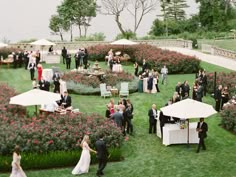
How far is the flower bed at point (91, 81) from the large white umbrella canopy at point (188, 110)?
9.89 meters

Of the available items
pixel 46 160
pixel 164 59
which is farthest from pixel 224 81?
Result: pixel 46 160

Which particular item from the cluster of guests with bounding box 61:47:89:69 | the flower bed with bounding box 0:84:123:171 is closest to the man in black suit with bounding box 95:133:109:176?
the flower bed with bounding box 0:84:123:171

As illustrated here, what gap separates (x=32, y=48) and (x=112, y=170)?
30646 millimetres

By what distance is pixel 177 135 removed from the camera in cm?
1922

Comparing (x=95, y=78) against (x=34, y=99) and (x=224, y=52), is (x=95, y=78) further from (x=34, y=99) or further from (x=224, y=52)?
(x=224, y=52)

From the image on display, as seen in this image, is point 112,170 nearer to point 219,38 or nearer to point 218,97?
point 218,97

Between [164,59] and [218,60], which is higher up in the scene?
[164,59]

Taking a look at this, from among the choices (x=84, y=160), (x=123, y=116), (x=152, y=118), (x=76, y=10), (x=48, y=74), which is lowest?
(x=84, y=160)

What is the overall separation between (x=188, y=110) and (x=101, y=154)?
4.34 meters

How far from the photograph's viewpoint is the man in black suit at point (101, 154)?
15549 millimetres

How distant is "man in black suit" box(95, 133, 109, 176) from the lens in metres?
15.5

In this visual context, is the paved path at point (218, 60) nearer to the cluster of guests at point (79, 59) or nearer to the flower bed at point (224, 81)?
the flower bed at point (224, 81)

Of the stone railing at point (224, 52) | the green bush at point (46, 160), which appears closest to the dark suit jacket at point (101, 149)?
the green bush at point (46, 160)

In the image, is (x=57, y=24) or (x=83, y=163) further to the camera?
(x=57, y=24)
